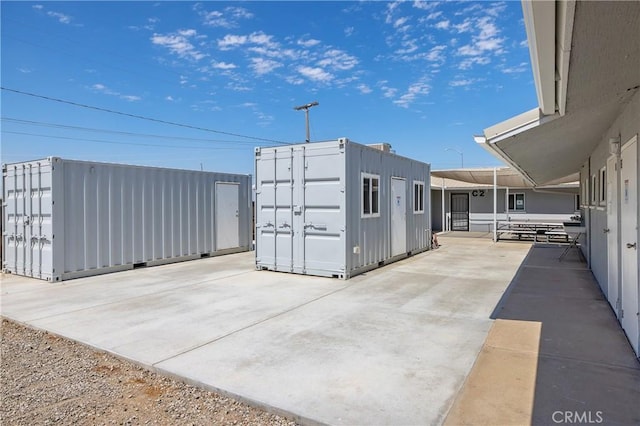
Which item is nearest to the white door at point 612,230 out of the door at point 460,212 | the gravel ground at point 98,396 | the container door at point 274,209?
the gravel ground at point 98,396

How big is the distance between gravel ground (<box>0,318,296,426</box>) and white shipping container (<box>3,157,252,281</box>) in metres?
4.44

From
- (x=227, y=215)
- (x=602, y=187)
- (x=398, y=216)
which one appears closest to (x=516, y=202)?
(x=398, y=216)

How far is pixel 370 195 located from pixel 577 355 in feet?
18.0

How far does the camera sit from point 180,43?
16.2 m

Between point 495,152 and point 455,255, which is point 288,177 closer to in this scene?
point 495,152

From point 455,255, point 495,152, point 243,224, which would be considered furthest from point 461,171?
point 495,152

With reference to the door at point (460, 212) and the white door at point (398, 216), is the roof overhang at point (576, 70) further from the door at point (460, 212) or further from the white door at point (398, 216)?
the door at point (460, 212)

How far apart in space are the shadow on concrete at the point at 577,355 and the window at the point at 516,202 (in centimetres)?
1302

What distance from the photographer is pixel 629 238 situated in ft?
13.3

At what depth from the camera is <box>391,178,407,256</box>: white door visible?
1005 cm

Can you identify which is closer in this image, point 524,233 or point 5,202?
point 5,202

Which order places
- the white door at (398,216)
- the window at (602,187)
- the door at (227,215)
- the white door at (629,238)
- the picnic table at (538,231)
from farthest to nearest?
the picnic table at (538,231), the door at (227,215), the white door at (398,216), the window at (602,187), the white door at (629,238)

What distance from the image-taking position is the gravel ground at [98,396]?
2.81 meters

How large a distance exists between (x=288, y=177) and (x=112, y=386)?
5.72 m
